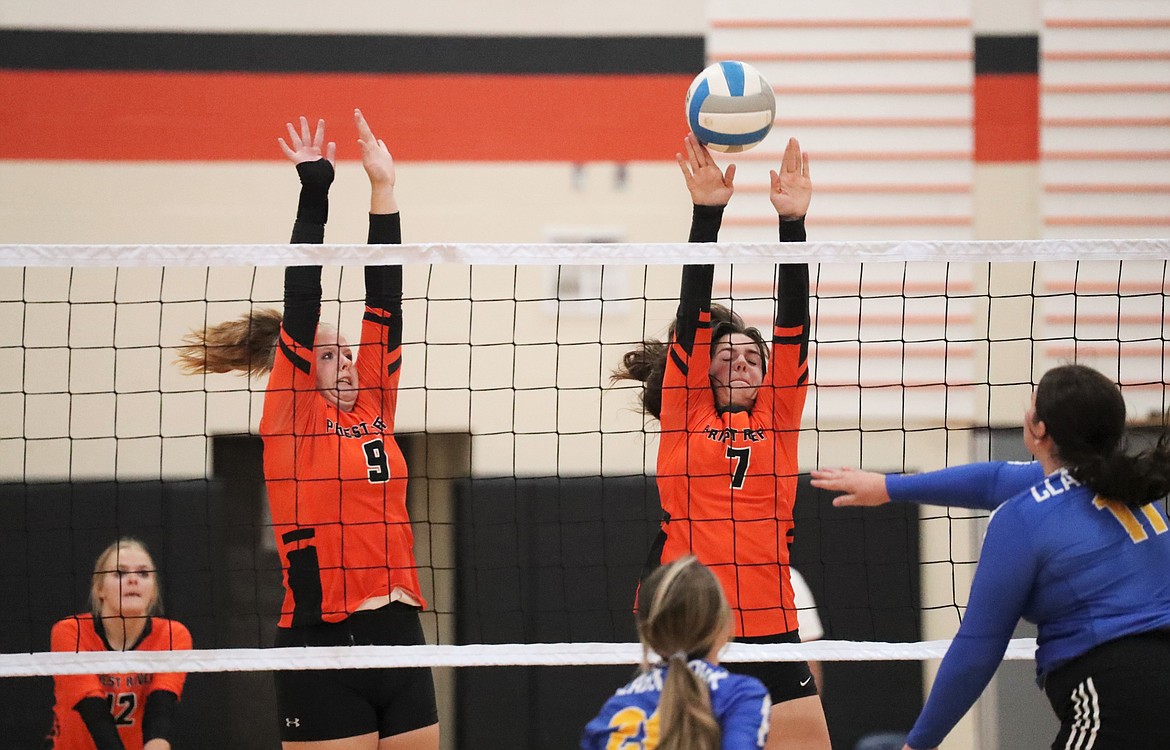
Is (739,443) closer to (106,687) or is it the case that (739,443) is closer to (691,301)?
(691,301)

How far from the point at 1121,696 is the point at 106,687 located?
3.72 m

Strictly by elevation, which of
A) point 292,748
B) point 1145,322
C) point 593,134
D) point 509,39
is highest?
point 509,39

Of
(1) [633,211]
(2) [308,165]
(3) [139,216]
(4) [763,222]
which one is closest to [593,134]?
(1) [633,211]

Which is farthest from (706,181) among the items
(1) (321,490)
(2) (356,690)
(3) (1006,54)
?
(3) (1006,54)

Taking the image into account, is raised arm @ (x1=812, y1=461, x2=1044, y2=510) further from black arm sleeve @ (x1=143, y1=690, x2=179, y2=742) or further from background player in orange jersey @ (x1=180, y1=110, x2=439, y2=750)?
black arm sleeve @ (x1=143, y1=690, x2=179, y2=742)

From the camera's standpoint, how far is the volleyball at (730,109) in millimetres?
3984

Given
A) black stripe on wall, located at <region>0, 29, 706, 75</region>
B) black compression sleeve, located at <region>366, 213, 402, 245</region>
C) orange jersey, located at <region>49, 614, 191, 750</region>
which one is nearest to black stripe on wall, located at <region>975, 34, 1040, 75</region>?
black stripe on wall, located at <region>0, 29, 706, 75</region>

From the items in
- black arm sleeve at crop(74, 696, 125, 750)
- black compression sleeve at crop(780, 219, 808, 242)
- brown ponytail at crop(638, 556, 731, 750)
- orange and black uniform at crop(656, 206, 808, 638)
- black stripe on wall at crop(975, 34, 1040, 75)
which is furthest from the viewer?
black stripe on wall at crop(975, 34, 1040, 75)

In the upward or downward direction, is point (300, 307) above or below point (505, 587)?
above

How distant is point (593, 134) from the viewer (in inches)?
298

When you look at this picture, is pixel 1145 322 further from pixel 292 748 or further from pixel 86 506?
pixel 86 506

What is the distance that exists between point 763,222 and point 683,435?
12.8 ft

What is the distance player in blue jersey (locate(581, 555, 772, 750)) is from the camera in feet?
7.79

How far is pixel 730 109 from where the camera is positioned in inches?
157
